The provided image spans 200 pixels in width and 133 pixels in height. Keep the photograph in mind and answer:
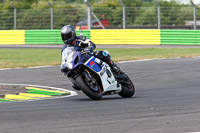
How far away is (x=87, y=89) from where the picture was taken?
8.47 m

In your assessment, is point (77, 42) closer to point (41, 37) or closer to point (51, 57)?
point (51, 57)

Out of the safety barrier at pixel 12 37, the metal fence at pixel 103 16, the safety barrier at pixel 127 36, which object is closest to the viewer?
the safety barrier at pixel 127 36

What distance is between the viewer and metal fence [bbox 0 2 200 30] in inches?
1134

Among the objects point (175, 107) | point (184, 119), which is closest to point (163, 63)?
point (175, 107)

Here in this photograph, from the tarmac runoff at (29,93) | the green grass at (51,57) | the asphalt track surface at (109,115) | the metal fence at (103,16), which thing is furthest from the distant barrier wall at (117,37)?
the tarmac runoff at (29,93)

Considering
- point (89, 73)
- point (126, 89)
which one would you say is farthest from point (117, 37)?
point (89, 73)

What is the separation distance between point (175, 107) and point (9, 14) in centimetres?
2529

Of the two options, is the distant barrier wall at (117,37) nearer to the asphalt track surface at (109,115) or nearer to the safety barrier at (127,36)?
the safety barrier at (127,36)

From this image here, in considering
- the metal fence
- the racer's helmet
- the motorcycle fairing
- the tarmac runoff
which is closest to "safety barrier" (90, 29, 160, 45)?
the metal fence

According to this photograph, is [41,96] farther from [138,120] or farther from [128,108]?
[138,120]

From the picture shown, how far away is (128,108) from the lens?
729 centimetres

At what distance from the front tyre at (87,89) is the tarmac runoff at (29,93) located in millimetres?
1162

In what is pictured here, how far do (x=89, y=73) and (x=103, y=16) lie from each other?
76.1 ft

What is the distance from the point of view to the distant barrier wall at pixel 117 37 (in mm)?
27047
